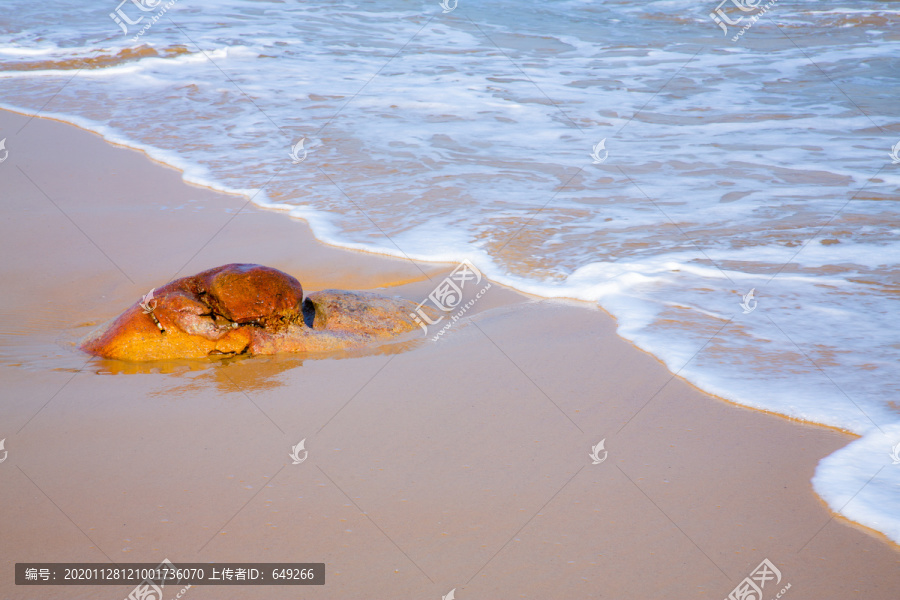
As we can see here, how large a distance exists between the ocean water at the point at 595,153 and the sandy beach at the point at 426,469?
313 millimetres

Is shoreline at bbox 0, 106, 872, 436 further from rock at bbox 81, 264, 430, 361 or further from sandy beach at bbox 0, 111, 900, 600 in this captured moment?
rock at bbox 81, 264, 430, 361

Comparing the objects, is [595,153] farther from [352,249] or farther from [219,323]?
[219,323]

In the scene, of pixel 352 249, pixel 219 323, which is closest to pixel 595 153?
pixel 352 249

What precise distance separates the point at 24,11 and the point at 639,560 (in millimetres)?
15372

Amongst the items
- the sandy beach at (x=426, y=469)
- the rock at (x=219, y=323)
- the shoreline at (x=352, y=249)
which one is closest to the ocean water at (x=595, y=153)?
the shoreline at (x=352, y=249)

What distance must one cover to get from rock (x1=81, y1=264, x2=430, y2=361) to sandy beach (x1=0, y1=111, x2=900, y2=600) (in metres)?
0.09

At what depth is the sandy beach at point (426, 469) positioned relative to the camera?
1.93 m

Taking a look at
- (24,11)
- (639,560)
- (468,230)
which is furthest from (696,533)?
(24,11)

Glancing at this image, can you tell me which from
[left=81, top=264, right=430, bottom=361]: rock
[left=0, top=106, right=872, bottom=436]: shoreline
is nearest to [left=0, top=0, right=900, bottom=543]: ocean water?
[left=0, top=106, right=872, bottom=436]: shoreline

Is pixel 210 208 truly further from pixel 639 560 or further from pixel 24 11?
pixel 24 11

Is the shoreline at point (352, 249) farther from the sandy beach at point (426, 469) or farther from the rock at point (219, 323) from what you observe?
the rock at point (219, 323)

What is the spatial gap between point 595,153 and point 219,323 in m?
4.42

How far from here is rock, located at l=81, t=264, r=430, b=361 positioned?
307 centimetres

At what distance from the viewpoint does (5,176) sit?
211 inches
